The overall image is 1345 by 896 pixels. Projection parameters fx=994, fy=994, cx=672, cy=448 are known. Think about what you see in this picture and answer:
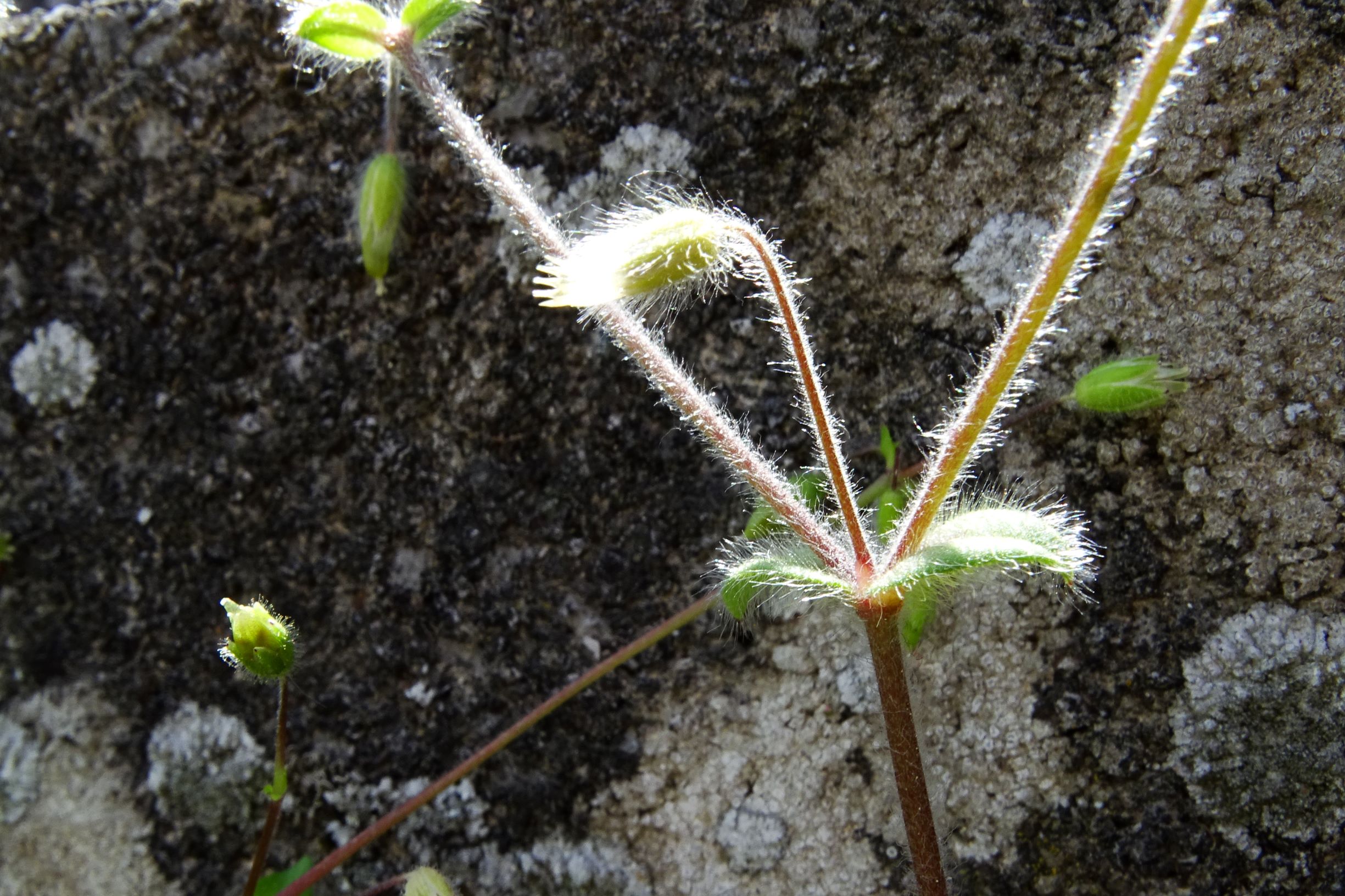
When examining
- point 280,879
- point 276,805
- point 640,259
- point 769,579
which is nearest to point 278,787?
point 276,805

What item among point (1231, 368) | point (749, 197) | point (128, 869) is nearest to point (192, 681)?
point (128, 869)

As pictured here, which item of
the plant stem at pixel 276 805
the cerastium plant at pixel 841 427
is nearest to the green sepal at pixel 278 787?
the plant stem at pixel 276 805

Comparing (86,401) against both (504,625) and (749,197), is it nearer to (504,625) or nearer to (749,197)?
(504,625)

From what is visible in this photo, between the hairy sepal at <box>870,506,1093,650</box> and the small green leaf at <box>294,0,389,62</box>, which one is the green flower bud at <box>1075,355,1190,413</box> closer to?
the hairy sepal at <box>870,506,1093,650</box>

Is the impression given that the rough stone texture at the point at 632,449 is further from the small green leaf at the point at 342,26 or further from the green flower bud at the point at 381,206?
the small green leaf at the point at 342,26

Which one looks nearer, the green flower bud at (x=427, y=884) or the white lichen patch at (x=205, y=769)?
the green flower bud at (x=427, y=884)

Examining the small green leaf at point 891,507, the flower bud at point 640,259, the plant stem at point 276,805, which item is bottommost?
the small green leaf at point 891,507
